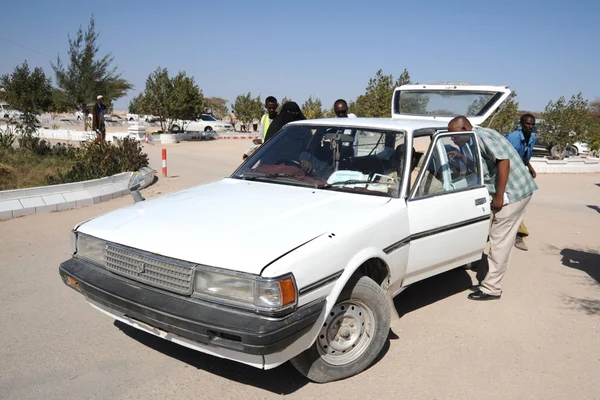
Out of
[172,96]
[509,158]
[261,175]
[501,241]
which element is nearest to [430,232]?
[501,241]

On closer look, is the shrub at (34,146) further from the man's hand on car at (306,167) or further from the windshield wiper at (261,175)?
the man's hand on car at (306,167)

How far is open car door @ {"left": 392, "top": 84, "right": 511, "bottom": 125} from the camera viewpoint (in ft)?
18.0

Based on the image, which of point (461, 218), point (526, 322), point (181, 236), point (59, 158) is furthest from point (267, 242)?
point (59, 158)

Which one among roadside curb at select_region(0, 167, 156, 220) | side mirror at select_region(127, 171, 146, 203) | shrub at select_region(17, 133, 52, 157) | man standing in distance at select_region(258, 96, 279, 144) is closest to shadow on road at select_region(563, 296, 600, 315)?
side mirror at select_region(127, 171, 146, 203)

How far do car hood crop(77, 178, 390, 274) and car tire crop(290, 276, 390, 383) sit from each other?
1.59ft

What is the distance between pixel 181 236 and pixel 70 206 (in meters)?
6.35

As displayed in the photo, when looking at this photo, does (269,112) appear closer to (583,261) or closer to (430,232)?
(430,232)

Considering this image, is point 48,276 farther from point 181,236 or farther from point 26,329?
point 181,236

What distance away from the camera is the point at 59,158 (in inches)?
462

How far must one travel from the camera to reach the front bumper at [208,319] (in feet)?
8.69

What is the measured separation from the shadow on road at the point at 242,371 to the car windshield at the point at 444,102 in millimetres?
3557

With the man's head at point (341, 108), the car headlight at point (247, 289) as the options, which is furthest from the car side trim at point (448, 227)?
the man's head at point (341, 108)

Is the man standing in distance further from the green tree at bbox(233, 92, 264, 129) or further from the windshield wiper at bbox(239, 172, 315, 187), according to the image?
the green tree at bbox(233, 92, 264, 129)

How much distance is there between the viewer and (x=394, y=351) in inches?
150
